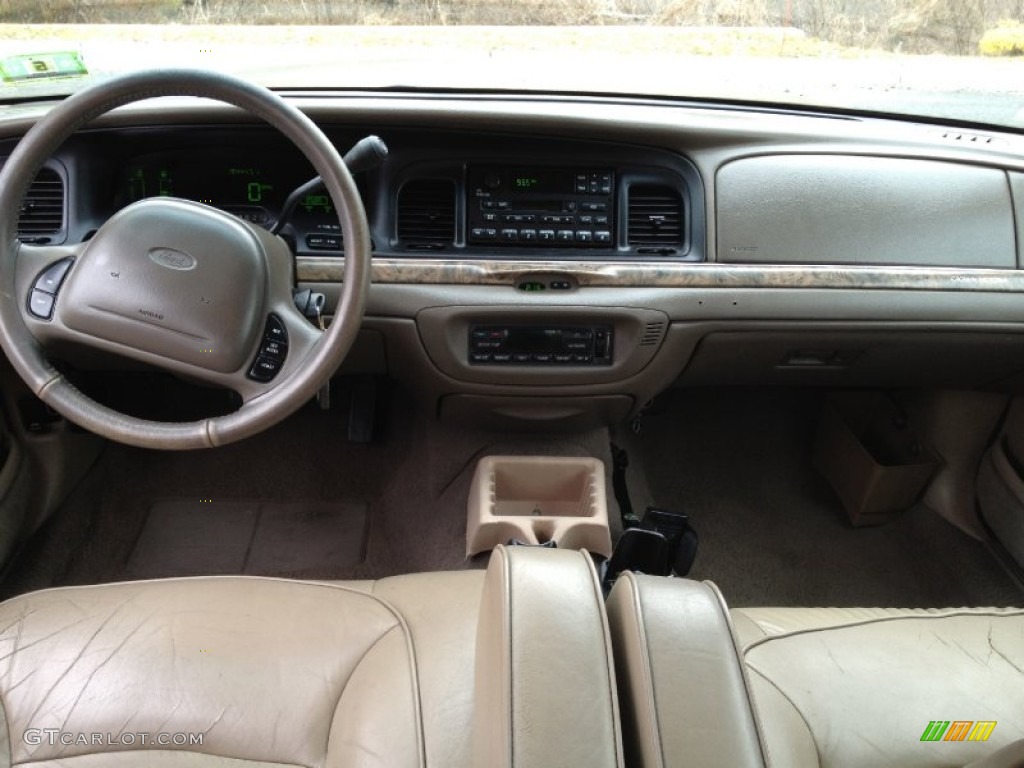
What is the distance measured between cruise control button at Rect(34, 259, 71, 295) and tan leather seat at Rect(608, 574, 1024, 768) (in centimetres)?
99

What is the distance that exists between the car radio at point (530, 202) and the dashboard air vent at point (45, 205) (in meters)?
0.80

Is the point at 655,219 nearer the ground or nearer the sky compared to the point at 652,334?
nearer the sky

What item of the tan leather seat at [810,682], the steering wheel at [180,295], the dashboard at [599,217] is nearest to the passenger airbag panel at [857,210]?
the dashboard at [599,217]

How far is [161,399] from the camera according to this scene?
2.24 m

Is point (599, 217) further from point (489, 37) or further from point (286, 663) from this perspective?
point (286, 663)

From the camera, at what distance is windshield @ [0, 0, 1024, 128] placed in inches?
61.0

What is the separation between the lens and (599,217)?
1625 millimetres

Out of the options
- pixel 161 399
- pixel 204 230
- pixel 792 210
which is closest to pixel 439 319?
pixel 204 230

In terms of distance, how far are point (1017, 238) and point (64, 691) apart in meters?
1.99

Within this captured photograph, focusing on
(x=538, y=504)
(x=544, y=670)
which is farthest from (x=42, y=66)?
(x=544, y=670)

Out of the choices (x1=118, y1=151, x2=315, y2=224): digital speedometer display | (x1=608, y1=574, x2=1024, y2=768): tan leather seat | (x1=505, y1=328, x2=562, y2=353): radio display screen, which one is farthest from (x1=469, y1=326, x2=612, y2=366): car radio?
(x1=608, y1=574, x2=1024, y2=768): tan leather seat

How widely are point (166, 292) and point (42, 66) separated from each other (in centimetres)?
76

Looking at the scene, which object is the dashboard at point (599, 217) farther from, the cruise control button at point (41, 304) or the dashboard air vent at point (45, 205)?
the cruise control button at point (41, 304)

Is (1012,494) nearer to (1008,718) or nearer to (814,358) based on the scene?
(814,358)
